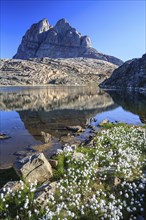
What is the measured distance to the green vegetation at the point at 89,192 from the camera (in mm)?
9859

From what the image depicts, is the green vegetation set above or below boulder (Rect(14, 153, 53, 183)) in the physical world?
below

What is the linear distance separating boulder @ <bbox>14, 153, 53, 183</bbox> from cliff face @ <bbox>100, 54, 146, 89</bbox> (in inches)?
5357

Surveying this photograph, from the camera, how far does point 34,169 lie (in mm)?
12445

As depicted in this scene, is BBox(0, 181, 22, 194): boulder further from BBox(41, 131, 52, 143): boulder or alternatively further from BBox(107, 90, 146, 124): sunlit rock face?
BBox(107, 90, 146, 124): sunlit rock face

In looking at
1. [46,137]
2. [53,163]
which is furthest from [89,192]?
[46,137]

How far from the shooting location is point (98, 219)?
1005cm

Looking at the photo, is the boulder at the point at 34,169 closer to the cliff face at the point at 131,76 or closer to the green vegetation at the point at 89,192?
the green vegetation at the point at 89,192

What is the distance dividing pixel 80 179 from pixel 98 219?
2906mm

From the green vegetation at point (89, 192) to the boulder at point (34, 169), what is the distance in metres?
0.51

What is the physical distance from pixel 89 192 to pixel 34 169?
3.00 meters

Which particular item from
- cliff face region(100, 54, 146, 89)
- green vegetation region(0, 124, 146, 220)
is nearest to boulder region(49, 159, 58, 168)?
green vegetation region(0, 124, 146, 220)

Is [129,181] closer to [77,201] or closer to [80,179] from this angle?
[80,179]

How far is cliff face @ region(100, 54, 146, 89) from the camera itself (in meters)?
152

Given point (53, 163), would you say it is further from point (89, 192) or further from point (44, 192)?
point (44, 192)
